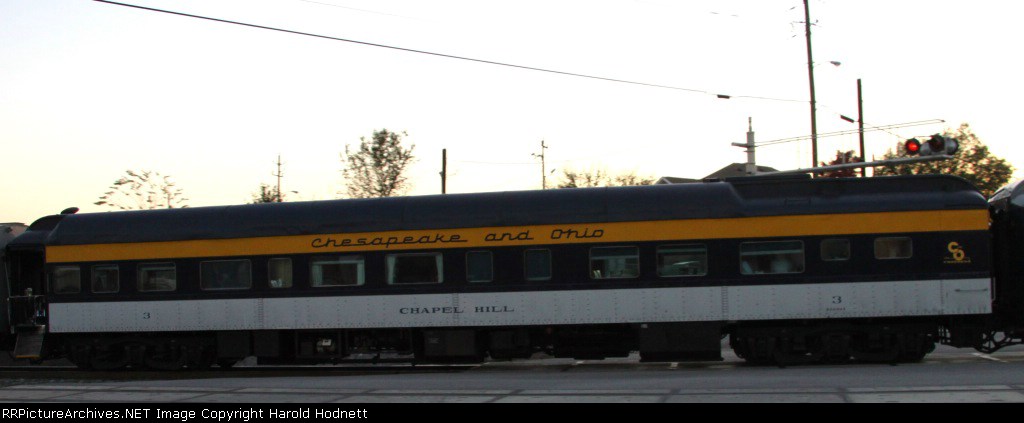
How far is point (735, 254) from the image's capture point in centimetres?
1655

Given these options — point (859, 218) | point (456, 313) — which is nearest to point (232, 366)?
point (456, 313)

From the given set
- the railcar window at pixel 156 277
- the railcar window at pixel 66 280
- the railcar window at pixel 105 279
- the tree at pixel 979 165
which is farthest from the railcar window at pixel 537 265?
the tree at pixel 979 165

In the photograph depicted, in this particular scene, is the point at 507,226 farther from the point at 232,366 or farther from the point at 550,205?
the point at 232,366

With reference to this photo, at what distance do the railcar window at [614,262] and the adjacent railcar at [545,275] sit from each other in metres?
0.02

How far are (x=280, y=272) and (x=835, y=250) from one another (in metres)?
10.1

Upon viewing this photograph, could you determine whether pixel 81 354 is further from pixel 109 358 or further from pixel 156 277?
pixel 156 277

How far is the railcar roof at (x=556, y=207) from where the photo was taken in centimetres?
1650

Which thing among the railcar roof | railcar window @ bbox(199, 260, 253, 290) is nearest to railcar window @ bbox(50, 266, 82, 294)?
the railcar roof

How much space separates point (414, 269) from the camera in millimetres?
17562

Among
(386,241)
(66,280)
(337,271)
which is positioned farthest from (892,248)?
(66,280)

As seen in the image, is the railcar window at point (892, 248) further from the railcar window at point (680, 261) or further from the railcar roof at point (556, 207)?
the railcar window at point (680, 261)

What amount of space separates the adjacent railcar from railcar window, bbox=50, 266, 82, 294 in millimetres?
28

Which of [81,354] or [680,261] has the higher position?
[680,261]
